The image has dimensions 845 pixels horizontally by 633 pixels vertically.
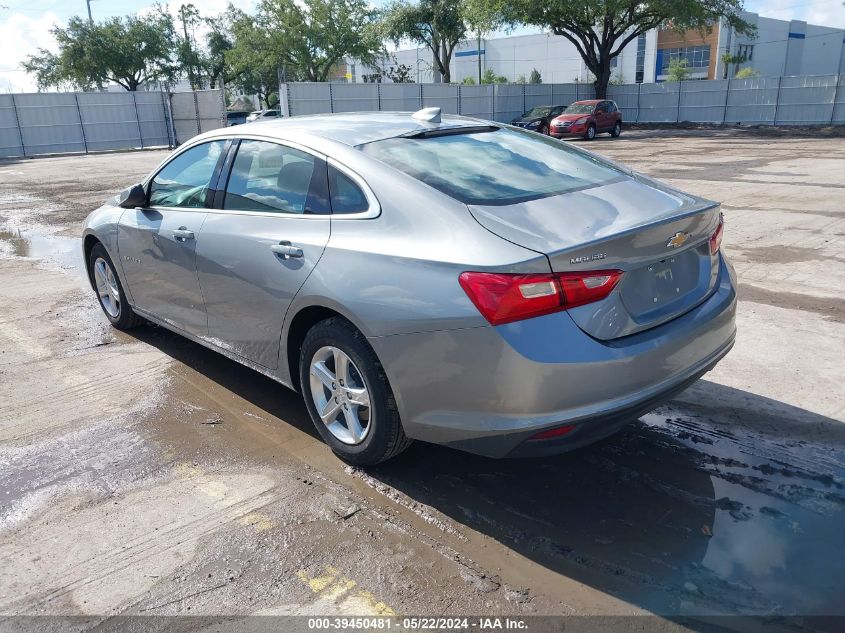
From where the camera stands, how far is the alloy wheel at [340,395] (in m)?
3.36

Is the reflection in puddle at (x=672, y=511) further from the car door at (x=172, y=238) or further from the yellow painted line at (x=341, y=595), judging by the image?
the car door at (x=172, y=238)

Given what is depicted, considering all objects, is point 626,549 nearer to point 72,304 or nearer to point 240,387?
point 240,387

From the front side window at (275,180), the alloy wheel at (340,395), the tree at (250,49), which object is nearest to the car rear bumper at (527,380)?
the alloy wheel at (340,395)

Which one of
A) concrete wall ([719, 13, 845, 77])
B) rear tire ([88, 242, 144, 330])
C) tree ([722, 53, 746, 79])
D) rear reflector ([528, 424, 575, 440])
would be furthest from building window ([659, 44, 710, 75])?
rear reflector ([528, 424, 575, 440])

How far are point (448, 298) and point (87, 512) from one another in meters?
2.05

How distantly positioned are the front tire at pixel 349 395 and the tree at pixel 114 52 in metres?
51.5

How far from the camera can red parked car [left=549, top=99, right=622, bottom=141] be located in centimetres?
3011

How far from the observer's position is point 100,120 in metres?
33.4

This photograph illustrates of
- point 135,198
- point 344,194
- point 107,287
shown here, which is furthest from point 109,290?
point 344,194

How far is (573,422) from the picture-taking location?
275 cm

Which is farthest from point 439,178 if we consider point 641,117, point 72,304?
point 641,117

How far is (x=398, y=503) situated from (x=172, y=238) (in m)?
2.36

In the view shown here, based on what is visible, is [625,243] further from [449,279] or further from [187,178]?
[187,178]

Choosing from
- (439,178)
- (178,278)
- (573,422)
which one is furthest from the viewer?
(178,278)
